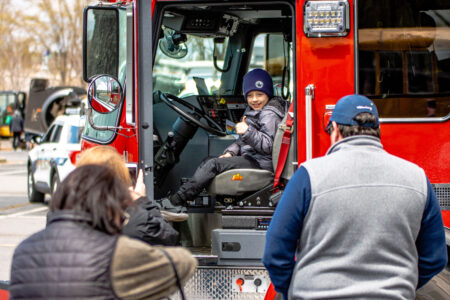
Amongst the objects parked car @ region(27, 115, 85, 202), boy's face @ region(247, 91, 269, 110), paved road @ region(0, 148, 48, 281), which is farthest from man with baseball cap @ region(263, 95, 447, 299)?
parked car @ region(27, 115, 85, 202)

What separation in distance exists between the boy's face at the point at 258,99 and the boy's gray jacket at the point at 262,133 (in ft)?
0.20

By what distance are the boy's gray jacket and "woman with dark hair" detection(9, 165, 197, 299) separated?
8.65 feet

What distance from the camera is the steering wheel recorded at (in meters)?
5.95

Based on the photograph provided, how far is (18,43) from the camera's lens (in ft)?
135

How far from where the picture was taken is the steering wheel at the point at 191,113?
5.95m

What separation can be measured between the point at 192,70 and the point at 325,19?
110 inches

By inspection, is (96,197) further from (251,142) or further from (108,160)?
(251,142)

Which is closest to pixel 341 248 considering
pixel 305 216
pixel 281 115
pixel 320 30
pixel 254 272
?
pixel 305 216

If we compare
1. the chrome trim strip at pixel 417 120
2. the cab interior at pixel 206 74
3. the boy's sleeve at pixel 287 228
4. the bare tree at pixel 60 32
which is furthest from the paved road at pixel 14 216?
the bare tree at pixel 60 32

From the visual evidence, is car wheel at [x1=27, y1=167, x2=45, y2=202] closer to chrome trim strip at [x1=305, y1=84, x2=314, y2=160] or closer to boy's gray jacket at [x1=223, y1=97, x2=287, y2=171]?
boy's gray jacket at [x1=223, y1=97, x2=287, y2=171]

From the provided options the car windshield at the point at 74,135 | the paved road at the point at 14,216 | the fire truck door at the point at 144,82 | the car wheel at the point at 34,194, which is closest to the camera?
the fire truck door at the point at 144,82

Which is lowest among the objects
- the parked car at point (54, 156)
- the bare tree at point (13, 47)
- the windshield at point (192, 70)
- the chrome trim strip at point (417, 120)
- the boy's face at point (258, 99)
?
the parked car at point (54, 156)

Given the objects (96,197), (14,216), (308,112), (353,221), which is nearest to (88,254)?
(96,197)

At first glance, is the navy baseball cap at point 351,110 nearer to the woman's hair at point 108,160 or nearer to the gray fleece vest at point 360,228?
the gray fleece vest at point 360,228
